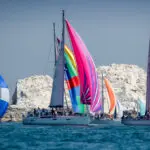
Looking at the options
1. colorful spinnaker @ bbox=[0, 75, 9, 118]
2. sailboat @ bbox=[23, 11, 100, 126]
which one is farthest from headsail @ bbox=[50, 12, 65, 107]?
colorful spinnaker @ bbox=[0, 75, 9, 118]

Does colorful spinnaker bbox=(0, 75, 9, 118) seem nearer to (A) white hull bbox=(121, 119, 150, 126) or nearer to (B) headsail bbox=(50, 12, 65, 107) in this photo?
(B) headsail bbox=(50, 12, 65, 107)

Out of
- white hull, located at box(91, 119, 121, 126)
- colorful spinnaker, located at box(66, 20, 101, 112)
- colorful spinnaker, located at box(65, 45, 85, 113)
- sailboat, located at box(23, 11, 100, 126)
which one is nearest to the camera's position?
colorful spinnaker, located at box(66, 20, 101, 112)

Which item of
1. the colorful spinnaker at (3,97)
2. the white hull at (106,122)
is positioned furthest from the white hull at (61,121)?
the colorful spinnaker at (3,97)

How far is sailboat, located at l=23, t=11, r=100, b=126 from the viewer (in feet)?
244

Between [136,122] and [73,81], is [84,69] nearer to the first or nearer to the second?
[73,81]

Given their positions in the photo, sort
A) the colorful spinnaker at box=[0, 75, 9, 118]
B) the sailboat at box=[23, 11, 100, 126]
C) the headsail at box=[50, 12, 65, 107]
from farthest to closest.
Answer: the headsail at box=[50, 12, 65, 107]
the sailboat at box=[23, 11, 100, 126]
the colorful spinnaker at box=[0, 75, 9, 118]

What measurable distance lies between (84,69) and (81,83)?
180cm

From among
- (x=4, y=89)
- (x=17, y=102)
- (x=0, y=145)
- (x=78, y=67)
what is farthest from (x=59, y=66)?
(x=17, y=102)

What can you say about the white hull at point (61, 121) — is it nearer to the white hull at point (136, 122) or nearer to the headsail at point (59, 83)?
the headsail at point (59, 83)

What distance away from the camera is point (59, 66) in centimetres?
7981

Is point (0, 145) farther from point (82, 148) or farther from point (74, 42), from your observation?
point (74, 42)

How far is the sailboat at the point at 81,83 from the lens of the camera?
74500 mm

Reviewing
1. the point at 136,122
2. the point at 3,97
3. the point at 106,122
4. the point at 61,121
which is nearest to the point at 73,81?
the point at 61,121

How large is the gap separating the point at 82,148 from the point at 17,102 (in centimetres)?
13388
